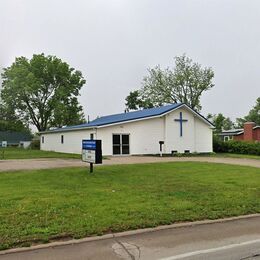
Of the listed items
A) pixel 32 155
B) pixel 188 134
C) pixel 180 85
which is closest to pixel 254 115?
pixel 180 85

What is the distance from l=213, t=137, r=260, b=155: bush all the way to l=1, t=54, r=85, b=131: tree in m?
22.7

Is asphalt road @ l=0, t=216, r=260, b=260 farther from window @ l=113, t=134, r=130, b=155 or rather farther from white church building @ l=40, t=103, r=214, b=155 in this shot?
window @ l=113, t=134, r=130, b=155

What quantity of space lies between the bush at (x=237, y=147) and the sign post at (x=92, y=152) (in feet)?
73.6

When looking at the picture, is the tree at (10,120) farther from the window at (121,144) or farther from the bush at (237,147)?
the bush at (237,147)

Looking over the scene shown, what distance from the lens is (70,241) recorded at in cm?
579

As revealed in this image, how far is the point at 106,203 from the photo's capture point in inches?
331

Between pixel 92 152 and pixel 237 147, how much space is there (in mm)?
24014

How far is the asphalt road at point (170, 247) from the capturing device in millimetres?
5211

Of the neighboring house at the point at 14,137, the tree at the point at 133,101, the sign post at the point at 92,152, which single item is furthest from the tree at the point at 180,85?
the sign post at the point at 92,152

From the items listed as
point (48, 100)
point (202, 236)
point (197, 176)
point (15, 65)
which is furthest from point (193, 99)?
point (202, 236)

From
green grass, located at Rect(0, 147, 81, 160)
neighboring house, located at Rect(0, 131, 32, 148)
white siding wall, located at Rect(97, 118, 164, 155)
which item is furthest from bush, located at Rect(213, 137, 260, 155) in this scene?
neighboring house, located at Rect(0, 131, 32, 148)

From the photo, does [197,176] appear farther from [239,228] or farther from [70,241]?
[70,241]

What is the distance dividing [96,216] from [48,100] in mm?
47450

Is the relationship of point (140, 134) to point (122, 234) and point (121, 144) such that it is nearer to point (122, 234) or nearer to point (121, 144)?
point (121, 144)
